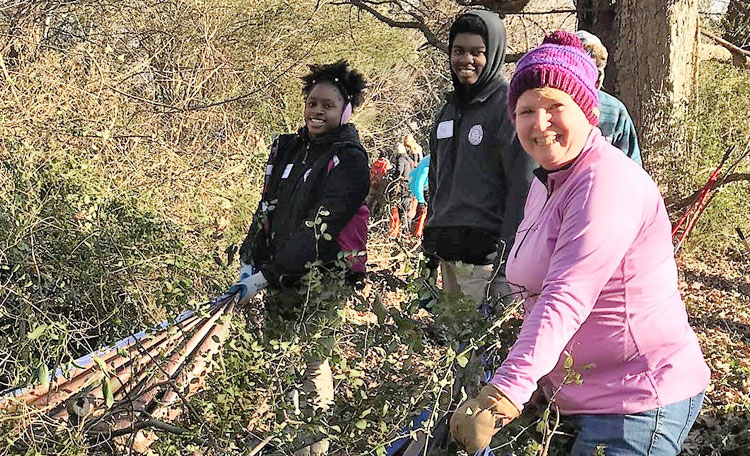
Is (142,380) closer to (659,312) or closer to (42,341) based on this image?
(42,341)

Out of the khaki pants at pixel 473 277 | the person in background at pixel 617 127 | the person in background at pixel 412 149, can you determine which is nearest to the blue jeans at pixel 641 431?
the khaki pants at pixel 473 277

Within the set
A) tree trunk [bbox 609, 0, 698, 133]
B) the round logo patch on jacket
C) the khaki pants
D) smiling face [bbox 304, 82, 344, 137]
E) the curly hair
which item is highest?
tree trunk [bbox 609, 0, 698, 133]

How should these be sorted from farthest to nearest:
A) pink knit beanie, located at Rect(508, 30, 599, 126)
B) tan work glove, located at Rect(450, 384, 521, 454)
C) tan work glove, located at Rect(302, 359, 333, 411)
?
tan work glove, located at Rect(302, 359, 333, 411) < pink knit beanie, located at Rect(508, 30, 599, 126) < tan work glove, located at Rect(450, 384, 521, 454)

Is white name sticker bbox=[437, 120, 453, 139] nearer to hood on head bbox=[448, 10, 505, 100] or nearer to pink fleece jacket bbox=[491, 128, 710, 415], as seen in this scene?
hood on head bbox=[448, 10, 505, 100]

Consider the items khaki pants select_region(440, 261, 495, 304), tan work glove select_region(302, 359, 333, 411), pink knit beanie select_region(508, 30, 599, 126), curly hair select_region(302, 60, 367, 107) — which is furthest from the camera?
curly hair select_region(302, 60, 367, 107)

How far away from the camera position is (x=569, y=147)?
A: 1.66m

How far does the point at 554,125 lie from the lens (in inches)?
65.0

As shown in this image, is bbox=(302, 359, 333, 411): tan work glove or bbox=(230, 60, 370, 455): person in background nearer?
bbox=(302, 359, 333, 411): tan work glove

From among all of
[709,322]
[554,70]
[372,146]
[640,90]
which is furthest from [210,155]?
[372,146]

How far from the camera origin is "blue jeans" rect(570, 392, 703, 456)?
1.69 meters

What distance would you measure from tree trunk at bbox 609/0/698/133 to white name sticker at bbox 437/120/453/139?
3.06 m

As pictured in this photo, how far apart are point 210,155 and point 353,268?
12.1ft

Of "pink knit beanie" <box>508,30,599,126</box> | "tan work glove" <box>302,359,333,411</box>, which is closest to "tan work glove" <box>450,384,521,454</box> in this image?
"pink knit beanie" <box>508,30,599,126</box>

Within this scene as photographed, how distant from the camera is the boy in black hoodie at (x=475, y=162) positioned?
303 cm
